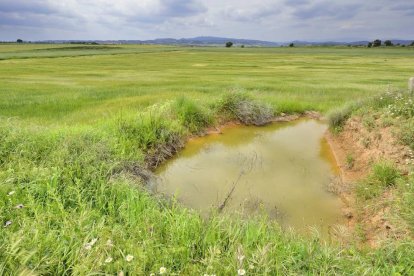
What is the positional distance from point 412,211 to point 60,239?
15.1 feet

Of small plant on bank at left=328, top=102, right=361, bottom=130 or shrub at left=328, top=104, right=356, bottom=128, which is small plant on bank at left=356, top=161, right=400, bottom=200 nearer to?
small plant on bank at left=328, top=102, right=361, bottom=130

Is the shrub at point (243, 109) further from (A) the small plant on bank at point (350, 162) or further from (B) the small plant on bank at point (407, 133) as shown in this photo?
(B) the small plant on bank at point (407, 133)

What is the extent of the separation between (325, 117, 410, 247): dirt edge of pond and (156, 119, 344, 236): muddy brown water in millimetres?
277

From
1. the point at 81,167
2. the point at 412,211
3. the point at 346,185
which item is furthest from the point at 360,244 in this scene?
the point at 81,167

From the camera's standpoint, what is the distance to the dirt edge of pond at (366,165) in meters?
5.29

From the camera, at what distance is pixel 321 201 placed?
6773 mm

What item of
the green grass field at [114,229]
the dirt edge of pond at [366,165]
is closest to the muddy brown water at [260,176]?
the dirt edge of pond at [366,165]

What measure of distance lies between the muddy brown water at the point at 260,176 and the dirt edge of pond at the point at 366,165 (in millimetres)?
277

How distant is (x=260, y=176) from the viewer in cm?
781

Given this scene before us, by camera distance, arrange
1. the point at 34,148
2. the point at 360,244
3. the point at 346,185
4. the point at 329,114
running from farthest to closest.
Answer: the point at 329,114 → the point at 346,185 → the point at 34,148 → the point at 360,244

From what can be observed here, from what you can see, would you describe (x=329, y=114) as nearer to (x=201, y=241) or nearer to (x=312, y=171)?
(x=312, y=171)

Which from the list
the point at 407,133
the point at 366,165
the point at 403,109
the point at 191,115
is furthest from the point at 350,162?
the point at 191,115

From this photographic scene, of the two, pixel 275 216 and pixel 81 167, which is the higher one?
pixel 81 167

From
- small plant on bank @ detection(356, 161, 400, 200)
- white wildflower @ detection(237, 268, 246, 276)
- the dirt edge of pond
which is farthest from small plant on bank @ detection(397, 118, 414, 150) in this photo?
white wildflower @ detection(237, 268, 246, 276)
